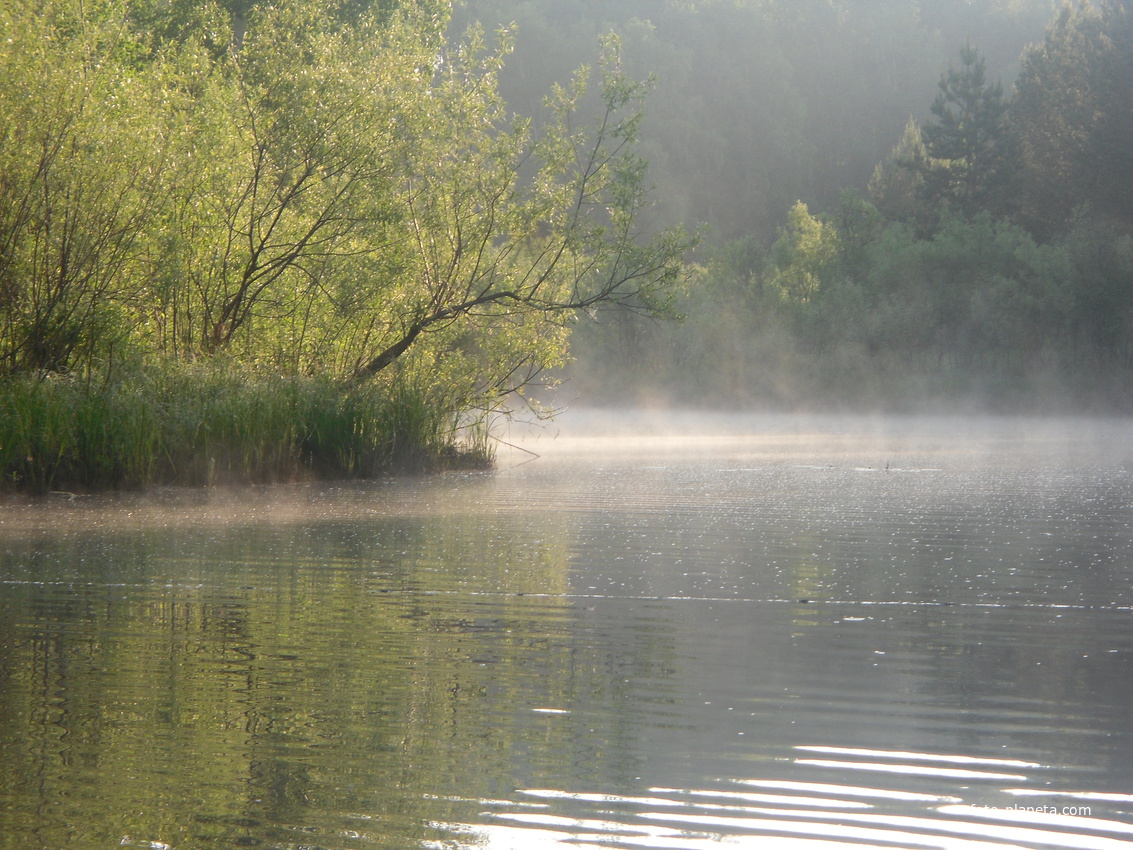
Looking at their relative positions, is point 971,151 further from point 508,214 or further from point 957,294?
point 508,214

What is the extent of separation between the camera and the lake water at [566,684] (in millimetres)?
2732

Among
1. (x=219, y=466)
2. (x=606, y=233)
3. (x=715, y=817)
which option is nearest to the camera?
(x=715, y=817)

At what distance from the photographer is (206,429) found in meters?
11.7

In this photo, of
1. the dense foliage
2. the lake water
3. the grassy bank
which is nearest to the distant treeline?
the dense foliage

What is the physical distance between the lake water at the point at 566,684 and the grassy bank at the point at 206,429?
6.14ft

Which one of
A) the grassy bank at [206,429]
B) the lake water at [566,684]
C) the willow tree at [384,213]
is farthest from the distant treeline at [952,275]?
the lake water at [566,684]

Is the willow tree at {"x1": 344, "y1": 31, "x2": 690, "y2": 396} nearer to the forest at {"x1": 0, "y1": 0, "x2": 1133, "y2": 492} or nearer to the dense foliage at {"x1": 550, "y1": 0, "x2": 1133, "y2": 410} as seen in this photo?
the forest at {"x1": 0, "y1": 0, "x2": 1133, "y2": 492}

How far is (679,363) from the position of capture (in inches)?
1389

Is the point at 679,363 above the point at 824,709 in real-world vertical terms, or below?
above

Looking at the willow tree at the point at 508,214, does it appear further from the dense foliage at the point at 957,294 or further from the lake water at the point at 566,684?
the dense foliage at the point at 957,294

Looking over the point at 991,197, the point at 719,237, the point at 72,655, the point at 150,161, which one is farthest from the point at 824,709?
the point at 719,237

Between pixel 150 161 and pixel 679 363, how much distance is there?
24.2 metres

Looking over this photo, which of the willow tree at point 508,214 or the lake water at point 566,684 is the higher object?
the willow tree at point 508,214

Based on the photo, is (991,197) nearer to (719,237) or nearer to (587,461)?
(719,237)
